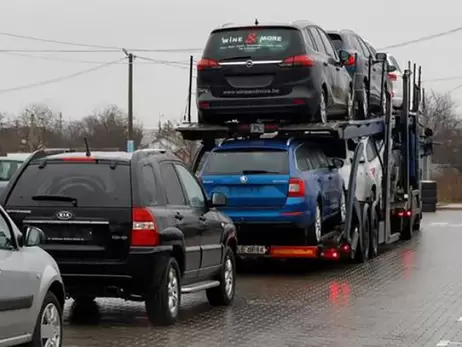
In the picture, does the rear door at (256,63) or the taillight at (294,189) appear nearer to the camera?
the taillight at (294,189)

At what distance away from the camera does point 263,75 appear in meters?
15.9

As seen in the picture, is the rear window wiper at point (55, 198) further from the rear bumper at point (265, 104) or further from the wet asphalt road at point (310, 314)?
the rear bumper at point (265, 104)

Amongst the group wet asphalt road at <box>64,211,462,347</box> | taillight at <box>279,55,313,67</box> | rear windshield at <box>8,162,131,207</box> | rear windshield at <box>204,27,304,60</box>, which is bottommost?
wet asphalt road at <box>64,211,462,347</box>

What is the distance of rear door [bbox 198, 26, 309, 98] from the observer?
15859 mm

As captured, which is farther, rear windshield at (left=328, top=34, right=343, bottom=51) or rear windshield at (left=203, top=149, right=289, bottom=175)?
rear windshield at (left=328, top=34, right=343, bottom=51)

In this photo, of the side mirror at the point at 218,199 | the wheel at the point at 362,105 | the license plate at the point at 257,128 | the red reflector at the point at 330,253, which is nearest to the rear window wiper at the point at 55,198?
the side mirror at the point at 218,199

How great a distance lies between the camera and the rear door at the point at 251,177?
1516 centimetres

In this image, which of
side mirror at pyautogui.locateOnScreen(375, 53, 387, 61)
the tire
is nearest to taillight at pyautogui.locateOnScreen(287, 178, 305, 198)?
the tire

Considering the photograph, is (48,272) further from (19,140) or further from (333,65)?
(19,140)

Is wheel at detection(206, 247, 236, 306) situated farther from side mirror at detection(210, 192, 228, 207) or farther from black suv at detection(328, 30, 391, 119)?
black suv at detection(328, 30, 391, 119)

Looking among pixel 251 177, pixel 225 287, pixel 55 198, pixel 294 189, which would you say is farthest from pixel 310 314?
pixel 251 177

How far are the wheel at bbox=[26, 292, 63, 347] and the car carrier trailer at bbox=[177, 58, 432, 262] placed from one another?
7425mm

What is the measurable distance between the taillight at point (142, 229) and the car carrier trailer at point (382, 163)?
5.62 metres

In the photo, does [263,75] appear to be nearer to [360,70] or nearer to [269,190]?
[269,190]
